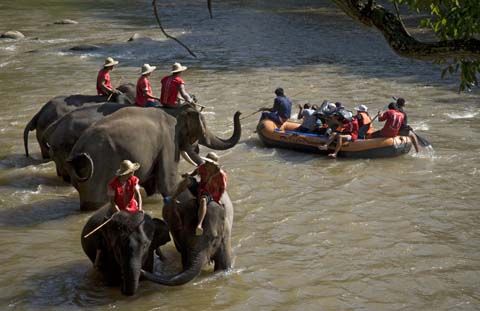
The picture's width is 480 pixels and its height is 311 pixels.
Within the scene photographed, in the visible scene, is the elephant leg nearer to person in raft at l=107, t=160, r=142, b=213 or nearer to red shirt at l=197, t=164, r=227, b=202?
red shirt at l=197, t=164, r=227, b=202

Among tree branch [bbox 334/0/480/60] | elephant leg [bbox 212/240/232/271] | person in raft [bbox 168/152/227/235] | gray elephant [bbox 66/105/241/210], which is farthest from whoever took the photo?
gray elephant [bbox 66/105/241/210]

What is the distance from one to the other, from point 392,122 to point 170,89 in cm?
404

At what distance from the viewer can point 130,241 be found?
789cm

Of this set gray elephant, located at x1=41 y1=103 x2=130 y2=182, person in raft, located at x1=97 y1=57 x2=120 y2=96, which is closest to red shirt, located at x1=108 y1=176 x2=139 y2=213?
gray elephant, located at x1=41 y1=103 x2=130 y2=182

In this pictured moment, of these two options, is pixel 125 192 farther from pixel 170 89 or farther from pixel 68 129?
pixel 170 89

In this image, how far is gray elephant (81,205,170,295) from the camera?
7.92 m

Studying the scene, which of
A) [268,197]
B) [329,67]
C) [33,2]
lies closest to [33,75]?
[329,67]

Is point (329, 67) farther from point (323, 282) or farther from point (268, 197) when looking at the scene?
point (323, 282)

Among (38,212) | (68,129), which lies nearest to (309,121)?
(68,129)

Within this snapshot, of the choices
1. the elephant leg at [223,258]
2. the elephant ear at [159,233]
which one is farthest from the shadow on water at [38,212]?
the elephant ear at [159,233]

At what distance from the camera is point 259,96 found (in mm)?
19109

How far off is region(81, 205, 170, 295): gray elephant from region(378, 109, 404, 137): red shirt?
6829 millimetres

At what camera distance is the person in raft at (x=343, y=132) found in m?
14.2

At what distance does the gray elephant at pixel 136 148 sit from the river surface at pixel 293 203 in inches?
19.8
